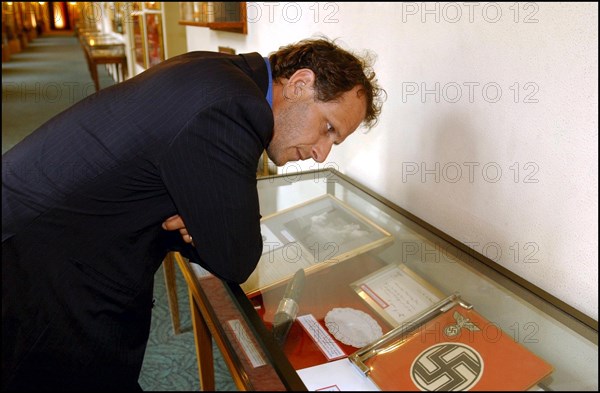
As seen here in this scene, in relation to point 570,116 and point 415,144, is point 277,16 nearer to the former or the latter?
point 415,144

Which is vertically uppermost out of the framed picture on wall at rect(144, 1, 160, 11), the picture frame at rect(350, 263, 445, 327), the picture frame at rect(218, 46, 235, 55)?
the framed picture on wall at rect(144, 1, 160, 11)

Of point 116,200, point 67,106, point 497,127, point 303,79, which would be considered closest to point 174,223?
point 116,200

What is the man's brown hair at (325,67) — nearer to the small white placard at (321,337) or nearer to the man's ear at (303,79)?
the man's ear at (303,79)

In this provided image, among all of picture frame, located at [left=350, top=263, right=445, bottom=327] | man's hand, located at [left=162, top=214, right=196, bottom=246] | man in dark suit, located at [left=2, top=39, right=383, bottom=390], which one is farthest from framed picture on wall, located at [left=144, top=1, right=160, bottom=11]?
picture frame, located at [left=350, top=263, right=445, bottom=327]

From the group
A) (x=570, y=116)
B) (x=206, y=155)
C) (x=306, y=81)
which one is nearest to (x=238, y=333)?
(x=206, y=155)

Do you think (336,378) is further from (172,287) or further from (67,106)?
(67,106)

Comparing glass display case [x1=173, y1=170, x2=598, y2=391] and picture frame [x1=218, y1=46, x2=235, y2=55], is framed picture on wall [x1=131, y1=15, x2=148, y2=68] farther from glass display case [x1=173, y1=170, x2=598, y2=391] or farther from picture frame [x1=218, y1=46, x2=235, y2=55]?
glass display case [x1=173, y1=170, x2=598, y2=391]

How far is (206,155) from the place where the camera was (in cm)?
80

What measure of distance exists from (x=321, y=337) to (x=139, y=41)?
5111mm

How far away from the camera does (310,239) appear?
1367 mm

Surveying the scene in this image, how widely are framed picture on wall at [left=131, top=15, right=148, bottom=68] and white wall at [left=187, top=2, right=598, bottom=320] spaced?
393 cm

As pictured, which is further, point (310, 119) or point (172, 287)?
point (172, 287)

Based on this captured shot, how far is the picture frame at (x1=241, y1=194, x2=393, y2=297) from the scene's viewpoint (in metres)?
1.19

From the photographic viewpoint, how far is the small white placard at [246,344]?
0.89 m
